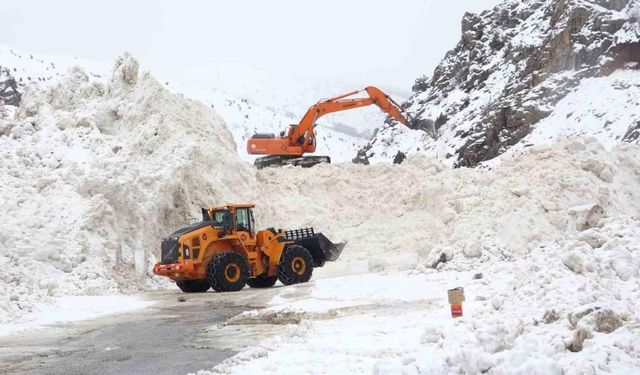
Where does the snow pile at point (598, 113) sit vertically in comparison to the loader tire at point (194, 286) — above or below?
above

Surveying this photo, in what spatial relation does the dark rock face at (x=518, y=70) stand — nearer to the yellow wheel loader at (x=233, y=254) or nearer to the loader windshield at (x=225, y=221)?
the yellow wheel loader at (x=233, y=254)

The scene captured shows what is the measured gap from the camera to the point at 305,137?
26406 millimetres

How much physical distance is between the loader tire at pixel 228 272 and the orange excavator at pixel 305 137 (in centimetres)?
1055

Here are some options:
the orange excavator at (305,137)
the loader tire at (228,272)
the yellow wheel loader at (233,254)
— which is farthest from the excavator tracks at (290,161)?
the loader tire at (228,272)

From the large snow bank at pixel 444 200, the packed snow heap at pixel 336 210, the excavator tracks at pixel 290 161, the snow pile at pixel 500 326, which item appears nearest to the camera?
the snow pile at pixel 500 326

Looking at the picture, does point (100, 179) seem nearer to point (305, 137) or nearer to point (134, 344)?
point (134, 344)

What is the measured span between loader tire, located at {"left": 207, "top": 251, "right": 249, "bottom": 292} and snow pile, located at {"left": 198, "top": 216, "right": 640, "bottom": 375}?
3794 millimetres

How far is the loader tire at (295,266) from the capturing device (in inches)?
639

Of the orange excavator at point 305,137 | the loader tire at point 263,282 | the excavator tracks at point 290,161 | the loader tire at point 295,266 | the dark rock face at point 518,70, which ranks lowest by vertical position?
the loader tire at point 263,282

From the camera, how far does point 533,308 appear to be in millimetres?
6852

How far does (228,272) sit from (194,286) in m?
1.34

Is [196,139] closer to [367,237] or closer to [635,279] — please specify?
[367,237]

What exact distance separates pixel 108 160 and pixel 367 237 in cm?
754

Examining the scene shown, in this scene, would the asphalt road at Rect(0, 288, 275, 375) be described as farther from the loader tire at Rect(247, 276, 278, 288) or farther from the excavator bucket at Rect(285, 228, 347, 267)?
the excavator bucket at Rect(285, 228, 347, 267)
